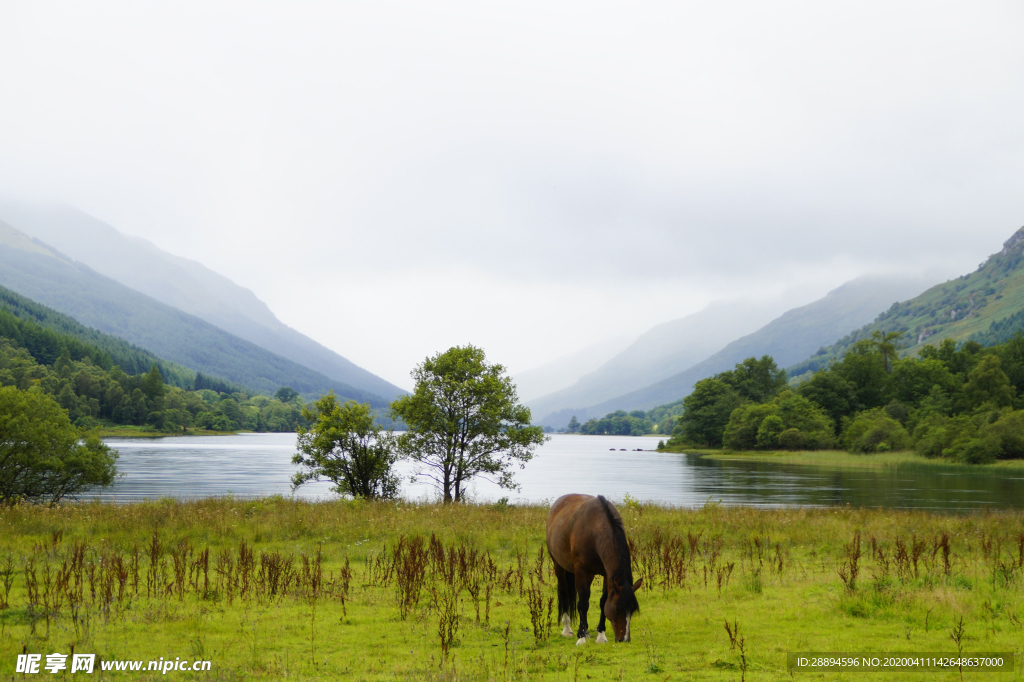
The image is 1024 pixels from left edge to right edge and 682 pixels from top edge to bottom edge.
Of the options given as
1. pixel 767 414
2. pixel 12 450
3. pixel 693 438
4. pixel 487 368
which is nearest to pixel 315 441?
pixel 487 368

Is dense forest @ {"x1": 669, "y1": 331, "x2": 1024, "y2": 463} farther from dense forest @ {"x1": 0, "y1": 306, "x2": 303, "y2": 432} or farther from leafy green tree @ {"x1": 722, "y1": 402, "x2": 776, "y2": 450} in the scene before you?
dense forest @ {"x1": 0, "y1": 306, "x2": 303, "y2": 432}

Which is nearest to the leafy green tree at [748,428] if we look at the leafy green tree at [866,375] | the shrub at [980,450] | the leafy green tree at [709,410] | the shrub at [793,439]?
the shrub at [793,439]

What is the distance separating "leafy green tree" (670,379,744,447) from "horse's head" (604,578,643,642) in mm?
134072

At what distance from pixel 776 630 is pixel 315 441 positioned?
30067mm

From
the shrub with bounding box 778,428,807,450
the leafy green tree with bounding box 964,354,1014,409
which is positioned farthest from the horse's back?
the shrub with bounding box 778,428,807,450

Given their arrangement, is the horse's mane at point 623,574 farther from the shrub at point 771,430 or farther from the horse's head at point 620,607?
the shrub at point 771,430

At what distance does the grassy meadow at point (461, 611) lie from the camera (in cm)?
854

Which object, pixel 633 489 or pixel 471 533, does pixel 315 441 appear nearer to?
pixel 471 533

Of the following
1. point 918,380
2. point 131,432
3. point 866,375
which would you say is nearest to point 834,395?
point 866,375

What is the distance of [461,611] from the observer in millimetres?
11719

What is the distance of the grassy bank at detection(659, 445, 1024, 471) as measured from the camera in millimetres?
78738

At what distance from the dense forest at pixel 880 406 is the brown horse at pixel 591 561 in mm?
91602

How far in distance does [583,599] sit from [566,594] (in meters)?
1.08

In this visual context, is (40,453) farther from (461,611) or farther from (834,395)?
(834,395)
